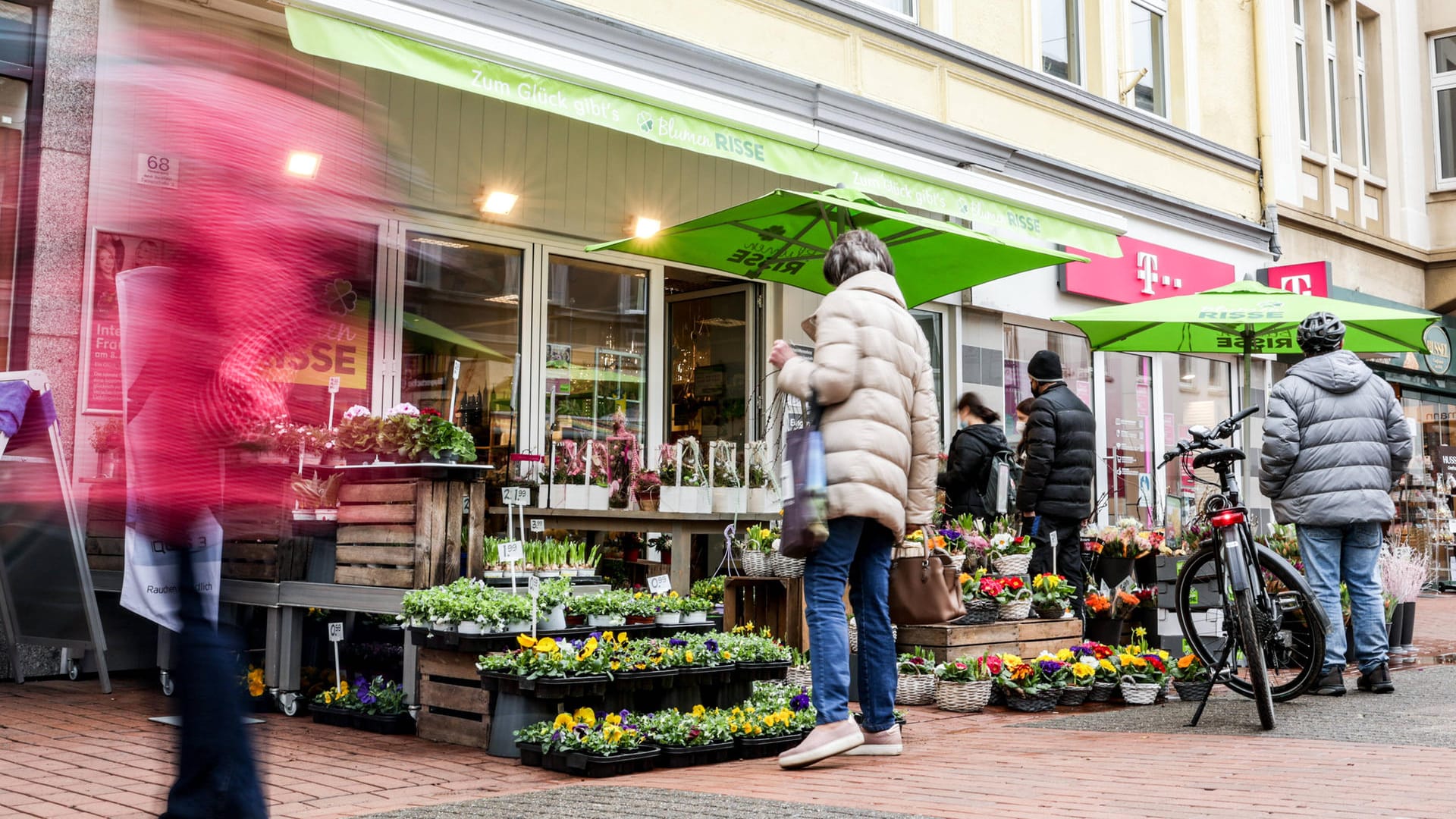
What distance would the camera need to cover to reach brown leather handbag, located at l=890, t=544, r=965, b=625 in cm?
527

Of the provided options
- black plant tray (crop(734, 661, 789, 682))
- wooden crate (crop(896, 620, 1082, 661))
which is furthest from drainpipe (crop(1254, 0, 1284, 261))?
black plant tray (crop(734, 661, 789, 682))

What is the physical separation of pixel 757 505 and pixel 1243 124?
34.8 ft

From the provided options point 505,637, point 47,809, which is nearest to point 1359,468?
point 505,637

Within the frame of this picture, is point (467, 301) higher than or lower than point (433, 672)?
higher

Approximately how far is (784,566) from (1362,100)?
1606 centimetres

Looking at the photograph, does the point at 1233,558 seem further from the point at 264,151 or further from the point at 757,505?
the point at 264,151

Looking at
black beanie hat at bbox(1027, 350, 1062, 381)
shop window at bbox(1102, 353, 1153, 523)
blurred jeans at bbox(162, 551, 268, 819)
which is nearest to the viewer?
blurred jeans at bbox(162, 551, 268, 819)

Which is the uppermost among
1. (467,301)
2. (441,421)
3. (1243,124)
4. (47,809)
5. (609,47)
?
(1243,124)

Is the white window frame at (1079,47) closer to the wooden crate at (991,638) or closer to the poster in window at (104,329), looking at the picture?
the wooden crate at (991,638)

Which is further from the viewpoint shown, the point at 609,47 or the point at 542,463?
the point at 609,47

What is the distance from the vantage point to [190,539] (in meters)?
2.93

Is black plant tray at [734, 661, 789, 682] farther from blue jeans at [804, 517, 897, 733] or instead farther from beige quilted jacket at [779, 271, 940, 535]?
beige quilted jacket at [779, 271, 940, 535]

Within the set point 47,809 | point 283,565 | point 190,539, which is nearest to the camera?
point 190,539

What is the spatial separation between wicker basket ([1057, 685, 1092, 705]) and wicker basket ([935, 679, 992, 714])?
41 centimetres
